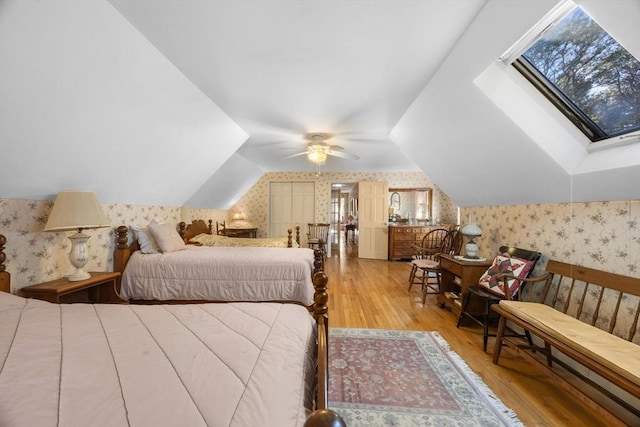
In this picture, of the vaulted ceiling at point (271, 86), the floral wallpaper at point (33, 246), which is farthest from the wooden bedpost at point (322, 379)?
the floral wallpaper at point (33, 246)

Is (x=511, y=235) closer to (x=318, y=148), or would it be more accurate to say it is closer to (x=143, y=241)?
(x=318, y=148)

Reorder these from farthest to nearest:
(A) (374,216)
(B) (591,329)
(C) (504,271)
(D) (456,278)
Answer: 1. (A) (374,216)
2. (D) (456,278)
3. (C) (504,271)
4. (B) (591,329)

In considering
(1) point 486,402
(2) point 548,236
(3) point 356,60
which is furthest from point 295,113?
(1) point 486,402

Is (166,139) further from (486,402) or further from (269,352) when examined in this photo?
(486,402)

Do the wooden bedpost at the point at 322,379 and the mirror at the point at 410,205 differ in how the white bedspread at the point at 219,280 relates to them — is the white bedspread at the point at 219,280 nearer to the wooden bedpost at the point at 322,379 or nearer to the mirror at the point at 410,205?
the wooden bedpost at the point at 322,379

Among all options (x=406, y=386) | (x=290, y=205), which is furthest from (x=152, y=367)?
(x=290, y=205)

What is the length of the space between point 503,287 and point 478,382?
3.06ft

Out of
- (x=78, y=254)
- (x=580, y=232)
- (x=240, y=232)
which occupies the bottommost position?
(x=240, y=232)

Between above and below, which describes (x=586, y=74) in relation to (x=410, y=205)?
above

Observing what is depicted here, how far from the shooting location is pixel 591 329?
1683 millimetres

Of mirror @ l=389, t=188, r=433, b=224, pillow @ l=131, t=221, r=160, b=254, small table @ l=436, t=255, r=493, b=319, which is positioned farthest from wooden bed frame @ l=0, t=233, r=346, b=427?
mirror @ l=389, t=188, r=433, b=224

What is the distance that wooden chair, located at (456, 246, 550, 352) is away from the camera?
2240mm

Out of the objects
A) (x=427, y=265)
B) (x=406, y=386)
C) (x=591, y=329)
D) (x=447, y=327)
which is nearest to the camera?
Answer: (x=591, y=329)

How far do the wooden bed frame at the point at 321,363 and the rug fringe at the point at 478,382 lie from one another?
1235mm
